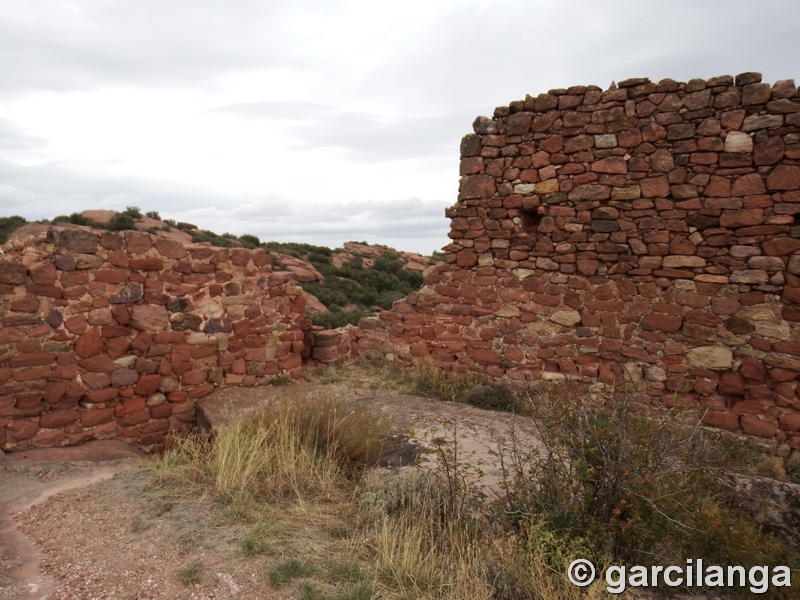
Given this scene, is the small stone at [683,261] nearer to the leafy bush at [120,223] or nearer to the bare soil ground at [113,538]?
the bare soil ground at [113,538]

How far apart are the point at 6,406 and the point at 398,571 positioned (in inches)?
158

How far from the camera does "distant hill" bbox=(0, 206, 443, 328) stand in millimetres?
13945

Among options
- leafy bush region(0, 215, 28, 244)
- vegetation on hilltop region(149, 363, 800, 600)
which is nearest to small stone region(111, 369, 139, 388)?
vegetation on hilltop region(149, 363, 800, 600)

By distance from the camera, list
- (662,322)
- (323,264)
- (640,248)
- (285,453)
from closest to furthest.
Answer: (285,453) < (662,322) < (640,248) < (323,264)

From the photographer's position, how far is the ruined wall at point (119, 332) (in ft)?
15.9

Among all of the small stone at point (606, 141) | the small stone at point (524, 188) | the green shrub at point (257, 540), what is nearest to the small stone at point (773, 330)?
the small stone at point (606, 141)

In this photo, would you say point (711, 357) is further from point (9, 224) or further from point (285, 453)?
point (9, 224)

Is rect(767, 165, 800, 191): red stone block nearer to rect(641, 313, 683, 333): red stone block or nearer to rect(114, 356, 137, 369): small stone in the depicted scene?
rect(641, 313, 683, 333): red stone block

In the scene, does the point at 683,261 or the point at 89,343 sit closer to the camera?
the point at 89,343

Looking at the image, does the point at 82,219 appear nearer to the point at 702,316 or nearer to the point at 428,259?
the point at 428,259

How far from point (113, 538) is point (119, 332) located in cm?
288

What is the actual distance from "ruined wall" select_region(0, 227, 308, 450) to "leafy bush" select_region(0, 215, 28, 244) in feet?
34.5

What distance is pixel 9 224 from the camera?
15500mm

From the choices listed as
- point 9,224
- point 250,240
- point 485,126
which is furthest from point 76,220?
point 485,126
